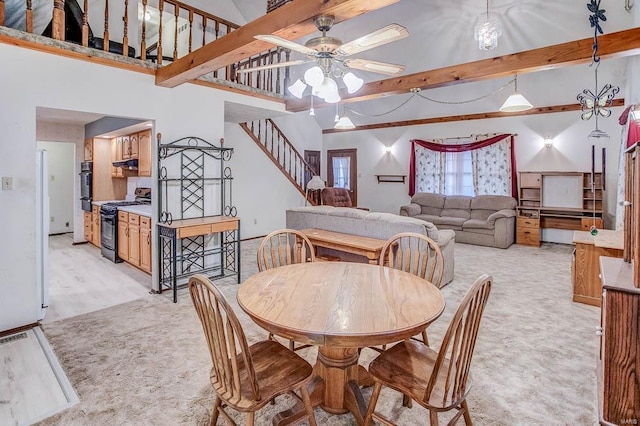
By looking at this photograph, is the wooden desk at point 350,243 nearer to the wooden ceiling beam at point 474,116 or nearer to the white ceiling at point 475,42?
the white ceiling at point 475,42

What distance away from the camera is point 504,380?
234 cm

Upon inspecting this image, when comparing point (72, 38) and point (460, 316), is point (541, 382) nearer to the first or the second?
point (460, 316)

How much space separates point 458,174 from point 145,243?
6678mm

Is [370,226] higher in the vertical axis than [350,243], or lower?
higher

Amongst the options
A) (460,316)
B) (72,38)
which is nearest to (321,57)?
(460,316)

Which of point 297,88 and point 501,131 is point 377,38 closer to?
point 297,88

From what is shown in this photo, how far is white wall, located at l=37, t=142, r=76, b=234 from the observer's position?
7.42 meters

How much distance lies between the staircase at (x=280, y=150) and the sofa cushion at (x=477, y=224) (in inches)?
138

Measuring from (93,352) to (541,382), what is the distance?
10.6ft

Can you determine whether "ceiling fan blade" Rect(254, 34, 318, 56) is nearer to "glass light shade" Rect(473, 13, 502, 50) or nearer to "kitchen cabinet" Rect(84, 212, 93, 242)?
"glass light shade" Rect(473, 13, 502, 50)

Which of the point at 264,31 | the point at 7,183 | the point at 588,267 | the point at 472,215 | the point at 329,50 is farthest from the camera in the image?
the point at 472,215

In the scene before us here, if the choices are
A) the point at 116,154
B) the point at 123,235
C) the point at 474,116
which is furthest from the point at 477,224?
the point at 116,154

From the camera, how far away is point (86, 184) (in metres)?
6.31

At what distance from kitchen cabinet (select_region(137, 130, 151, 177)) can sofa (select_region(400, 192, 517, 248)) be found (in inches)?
213
